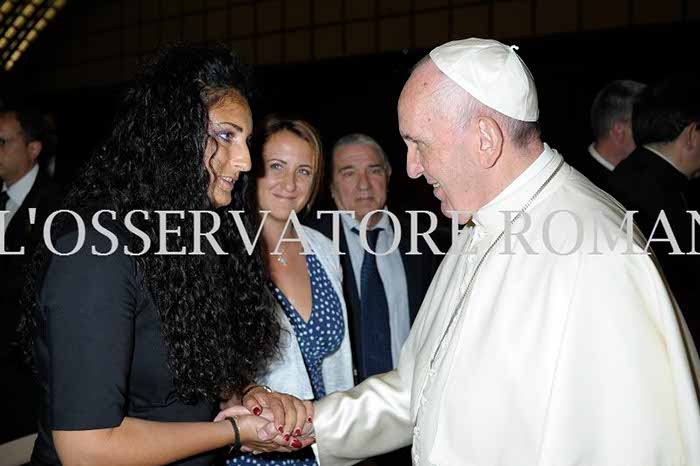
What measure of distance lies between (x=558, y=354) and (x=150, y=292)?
894 mm

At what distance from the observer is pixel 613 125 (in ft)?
12.9

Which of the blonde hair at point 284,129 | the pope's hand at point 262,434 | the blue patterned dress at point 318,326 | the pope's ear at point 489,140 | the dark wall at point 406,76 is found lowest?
the pope's hand at point 262,434

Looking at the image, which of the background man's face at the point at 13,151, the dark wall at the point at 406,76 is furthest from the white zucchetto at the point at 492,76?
the background man's face at the point at 13,151

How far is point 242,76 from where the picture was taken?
1.67 metres

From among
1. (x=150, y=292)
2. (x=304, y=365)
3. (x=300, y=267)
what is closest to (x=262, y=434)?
(x=304, y=365)

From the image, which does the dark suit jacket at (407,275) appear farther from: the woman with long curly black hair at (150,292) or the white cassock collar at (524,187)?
the white cassock collar at (524,187)

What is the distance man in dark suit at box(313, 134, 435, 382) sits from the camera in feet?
9.82

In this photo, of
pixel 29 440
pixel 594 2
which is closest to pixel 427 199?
pixel 594 2

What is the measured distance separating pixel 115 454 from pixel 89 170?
659mm

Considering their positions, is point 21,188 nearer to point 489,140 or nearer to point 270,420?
point 270,420

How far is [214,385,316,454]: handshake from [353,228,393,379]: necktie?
0.98 meters

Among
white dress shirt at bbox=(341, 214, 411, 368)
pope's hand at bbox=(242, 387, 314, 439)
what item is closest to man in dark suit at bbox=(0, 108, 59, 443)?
white dress shirt at bbox=(341, 214, 411, 368)

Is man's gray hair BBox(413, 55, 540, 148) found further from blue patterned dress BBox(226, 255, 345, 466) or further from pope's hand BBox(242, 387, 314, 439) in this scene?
blue patterned dress BBox(226, 255, 345, 466)

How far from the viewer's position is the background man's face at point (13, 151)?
3992mm
